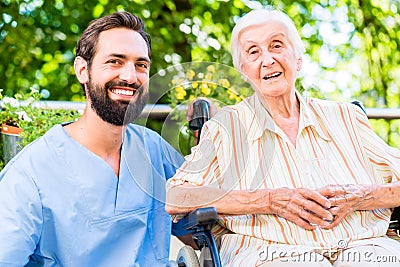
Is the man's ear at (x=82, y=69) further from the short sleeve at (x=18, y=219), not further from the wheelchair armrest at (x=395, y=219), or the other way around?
the wheelchair armrest at (x=395, y=219)

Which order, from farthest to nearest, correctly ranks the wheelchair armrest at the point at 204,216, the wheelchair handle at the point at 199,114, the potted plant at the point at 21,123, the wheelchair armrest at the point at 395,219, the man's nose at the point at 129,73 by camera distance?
the potted plant at the point at 21,123 → the wheelchair handle at the point at 199,114 → the wheelchair armrest at the point at 395,219 → the man's nose at the point at 129,73 → the wheelchair armrest at the point at 204,216

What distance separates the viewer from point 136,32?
7.82 feet

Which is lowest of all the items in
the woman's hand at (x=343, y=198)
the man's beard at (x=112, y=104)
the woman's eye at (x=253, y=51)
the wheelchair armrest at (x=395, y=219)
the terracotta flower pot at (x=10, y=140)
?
the wheelchair armrest at (x=395, y=219)

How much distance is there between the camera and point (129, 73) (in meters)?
2.29

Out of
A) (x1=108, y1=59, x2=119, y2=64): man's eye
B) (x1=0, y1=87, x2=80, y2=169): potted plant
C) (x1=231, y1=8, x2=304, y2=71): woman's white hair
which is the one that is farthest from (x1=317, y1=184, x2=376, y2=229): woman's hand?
(x1=0, y1=87, x2=80, y2=169): potted plant

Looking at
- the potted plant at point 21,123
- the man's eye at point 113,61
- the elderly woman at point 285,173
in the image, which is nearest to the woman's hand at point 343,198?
the elderly woman at point 285,173

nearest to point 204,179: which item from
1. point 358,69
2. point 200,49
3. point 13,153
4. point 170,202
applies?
point 170,202

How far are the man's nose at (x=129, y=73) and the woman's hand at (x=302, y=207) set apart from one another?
0.60 metres

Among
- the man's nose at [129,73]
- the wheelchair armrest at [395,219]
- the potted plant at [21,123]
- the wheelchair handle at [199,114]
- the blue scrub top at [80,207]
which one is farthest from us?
the potted plant at [21,123]

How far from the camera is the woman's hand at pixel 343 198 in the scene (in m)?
2.18

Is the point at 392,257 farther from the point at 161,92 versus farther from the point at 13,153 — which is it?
the point at 13,153

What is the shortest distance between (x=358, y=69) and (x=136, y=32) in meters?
3.25

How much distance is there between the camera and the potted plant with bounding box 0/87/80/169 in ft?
9.07

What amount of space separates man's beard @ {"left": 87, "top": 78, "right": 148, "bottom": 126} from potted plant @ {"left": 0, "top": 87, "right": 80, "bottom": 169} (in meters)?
0.53
